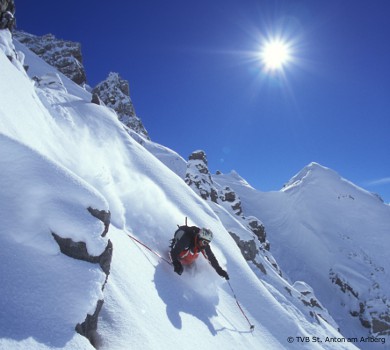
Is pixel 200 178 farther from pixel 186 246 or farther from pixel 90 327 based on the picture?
pixel 90 327

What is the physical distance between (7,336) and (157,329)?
9.51ft

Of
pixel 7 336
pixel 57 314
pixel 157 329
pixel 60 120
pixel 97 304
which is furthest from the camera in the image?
pixel 60 120

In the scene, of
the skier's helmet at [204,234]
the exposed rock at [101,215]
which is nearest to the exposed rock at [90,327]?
the exposed rock at [101,215]

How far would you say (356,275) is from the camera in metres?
54.7

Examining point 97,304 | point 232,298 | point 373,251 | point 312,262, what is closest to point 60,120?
point 232,298

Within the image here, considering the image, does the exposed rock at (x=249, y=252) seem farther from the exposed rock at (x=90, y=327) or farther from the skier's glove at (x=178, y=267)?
the exposed rock at (x=90, y=327)

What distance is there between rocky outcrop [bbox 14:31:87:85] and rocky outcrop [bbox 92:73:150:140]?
6585 mm

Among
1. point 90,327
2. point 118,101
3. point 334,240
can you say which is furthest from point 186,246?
point 118,101

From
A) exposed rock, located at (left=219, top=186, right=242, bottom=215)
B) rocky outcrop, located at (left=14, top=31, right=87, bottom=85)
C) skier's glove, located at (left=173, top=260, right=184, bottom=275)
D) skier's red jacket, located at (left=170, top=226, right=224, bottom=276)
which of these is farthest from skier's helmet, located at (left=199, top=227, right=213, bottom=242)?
rocky outcrop, located at (left=14, top=31, right=87, bottom=85)

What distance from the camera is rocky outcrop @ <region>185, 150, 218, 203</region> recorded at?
33216mm

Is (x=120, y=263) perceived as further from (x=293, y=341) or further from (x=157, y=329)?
(x=293, y=341)

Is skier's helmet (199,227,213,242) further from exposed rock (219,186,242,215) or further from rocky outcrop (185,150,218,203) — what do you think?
exposed rock (219,186,242,215)

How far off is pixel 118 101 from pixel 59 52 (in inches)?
957

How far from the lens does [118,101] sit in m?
69.9
